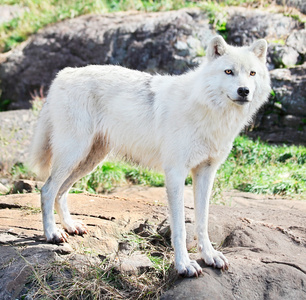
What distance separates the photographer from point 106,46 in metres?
10.4

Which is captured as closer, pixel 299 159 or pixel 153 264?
pixel 153 264

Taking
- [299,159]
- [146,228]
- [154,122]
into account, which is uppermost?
[154,122]

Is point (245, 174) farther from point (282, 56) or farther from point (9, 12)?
point (9, 12)

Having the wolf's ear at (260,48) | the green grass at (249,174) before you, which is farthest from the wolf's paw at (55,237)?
the wolf's ear at (260,48)

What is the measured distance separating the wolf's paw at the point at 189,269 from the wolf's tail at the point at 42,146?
2004 millimetres

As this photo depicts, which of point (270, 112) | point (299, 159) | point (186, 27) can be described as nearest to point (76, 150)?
point (299, 159)

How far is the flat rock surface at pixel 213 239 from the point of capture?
→ 140 inches

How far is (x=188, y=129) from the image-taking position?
3.89 meters

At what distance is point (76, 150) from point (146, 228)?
1.17m

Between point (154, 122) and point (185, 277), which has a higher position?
point (154, 122)

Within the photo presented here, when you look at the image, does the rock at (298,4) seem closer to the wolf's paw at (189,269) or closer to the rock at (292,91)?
the rock at (292,91)

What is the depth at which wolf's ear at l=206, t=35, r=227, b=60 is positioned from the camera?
12.8 feet

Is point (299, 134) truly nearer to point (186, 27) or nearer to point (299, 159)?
point (299, 159)

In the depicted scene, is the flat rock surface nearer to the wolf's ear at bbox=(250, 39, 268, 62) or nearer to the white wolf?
the white wolf
